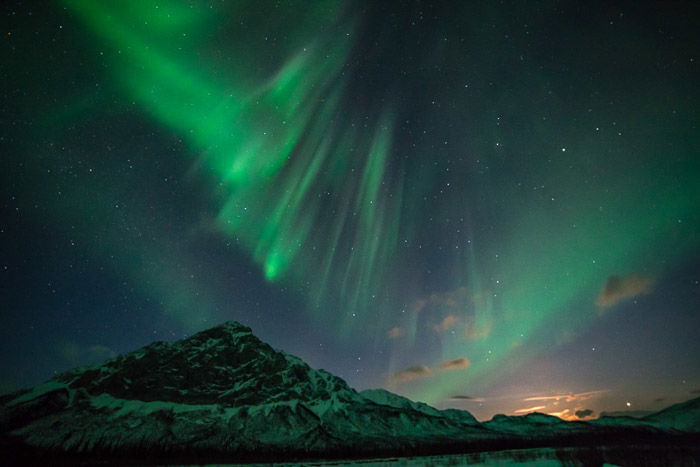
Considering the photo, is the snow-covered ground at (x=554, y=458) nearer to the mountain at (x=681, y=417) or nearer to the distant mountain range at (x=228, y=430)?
the distant mountain range at (x=228, y=430)

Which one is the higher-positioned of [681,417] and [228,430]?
[228,430]

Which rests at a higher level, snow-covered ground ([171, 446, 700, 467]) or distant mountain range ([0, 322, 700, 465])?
distant mountain range ([0, 322, 700, 465])

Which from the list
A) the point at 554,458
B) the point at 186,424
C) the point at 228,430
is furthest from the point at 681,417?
the point at 186,424

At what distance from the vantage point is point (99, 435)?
470 ft

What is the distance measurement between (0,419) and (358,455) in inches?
6515

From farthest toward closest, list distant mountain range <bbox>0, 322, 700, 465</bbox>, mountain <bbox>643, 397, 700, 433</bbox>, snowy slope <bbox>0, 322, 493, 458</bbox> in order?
1. snowy slope <bbox>0, 322, 493, 458</bbox>
2. mountain <bbox>643, 397, 700, 433</bbox>
3. distant mountain range <bbox>0, 322, 700, 465</bbox>

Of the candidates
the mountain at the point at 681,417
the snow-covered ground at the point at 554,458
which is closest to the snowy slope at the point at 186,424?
the snow-covered ground at the point at 554,458

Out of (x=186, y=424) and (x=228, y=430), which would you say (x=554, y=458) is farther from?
(x=186, y=424)

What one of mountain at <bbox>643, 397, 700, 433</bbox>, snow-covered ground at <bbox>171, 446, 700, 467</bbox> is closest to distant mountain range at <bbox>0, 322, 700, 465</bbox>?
mountain at <bbox>643, 397, 700, 433</bbox>

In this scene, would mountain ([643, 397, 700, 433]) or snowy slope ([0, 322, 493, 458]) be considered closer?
mountain ([643, 397, 700, 433])

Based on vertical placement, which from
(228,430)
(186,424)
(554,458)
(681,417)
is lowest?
(554,458)

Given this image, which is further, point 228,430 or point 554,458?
point 228,430

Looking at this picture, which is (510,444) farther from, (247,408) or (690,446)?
(247,408)

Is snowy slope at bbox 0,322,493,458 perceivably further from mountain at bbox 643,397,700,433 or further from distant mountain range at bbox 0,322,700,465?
mountain at bbox 643,397,700,433
